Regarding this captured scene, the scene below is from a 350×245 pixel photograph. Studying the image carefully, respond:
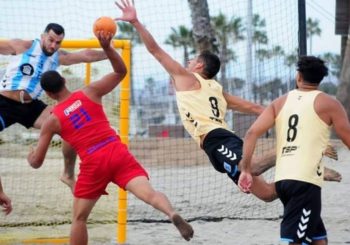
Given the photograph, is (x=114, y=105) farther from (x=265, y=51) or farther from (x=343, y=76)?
(x=343, y=76)

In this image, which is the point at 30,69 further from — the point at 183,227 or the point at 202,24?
the point at 202,24

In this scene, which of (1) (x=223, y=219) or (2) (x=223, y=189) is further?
(2) (x=223, y=189)

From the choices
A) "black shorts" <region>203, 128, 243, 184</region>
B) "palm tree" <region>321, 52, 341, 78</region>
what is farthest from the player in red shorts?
"palm tree" <region>321, 52, 341, 78</region>

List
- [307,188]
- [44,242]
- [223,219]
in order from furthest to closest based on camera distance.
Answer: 1. [223,219]
2. [44,242]
3. [307,188]

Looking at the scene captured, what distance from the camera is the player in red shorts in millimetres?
7547

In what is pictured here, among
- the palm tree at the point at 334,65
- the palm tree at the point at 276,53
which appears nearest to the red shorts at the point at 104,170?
the palm tree at the point at 276,53

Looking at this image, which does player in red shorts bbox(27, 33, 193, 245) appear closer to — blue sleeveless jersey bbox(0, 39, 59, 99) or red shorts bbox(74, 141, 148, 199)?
red shorts bbox(74, 141, 148, 199)

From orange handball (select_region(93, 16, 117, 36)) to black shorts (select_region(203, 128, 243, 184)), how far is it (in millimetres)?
1592

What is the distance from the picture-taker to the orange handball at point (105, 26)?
25.1 feet

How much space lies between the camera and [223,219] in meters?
11.6

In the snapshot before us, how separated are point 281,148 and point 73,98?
2052 millimetres

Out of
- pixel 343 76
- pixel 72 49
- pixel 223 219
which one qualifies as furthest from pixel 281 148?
pixel 343 76

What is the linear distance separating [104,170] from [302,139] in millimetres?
1949

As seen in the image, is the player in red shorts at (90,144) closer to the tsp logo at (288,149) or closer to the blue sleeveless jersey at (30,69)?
the tsp logo at (288,149)
